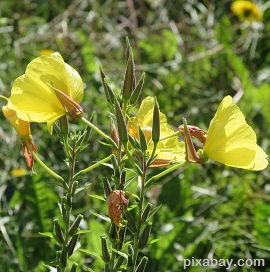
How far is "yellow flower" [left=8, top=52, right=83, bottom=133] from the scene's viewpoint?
774mm

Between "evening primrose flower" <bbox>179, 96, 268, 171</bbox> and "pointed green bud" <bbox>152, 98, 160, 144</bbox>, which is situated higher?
"pointed green bud" <bbox>152, 98, 160, 144</bbox>

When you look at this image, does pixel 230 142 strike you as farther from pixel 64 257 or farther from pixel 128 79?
pixel 64 257

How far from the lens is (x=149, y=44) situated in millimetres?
3172

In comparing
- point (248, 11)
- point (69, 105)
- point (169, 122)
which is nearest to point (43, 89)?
point (69, 105)

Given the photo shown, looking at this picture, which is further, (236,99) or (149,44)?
(149,44)

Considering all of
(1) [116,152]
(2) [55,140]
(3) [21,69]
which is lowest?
(2) [55,140]

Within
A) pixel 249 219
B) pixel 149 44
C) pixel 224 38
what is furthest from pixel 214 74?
pixel 249 219

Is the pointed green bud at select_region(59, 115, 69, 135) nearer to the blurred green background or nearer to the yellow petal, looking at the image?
the yellow petal

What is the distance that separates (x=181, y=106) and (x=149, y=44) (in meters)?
0.66

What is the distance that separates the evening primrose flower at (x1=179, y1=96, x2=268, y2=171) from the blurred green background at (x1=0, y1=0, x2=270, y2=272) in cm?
63

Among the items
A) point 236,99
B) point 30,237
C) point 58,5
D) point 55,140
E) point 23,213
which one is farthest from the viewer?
point 58,5

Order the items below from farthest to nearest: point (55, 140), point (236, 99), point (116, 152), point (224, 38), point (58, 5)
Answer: point (58, 5) → point (224, 38) → point (236, 99) → point (55, 140) → point (116, 152)

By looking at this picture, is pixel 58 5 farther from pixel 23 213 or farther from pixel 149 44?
pixel 23 213

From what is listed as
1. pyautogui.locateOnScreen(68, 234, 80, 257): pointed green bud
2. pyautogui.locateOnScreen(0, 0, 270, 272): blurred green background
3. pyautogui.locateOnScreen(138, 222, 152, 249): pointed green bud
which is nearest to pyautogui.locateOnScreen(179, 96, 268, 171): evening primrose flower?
pyautogui.locateOnScreen(138, 222, 152, 249): pointed green bud
